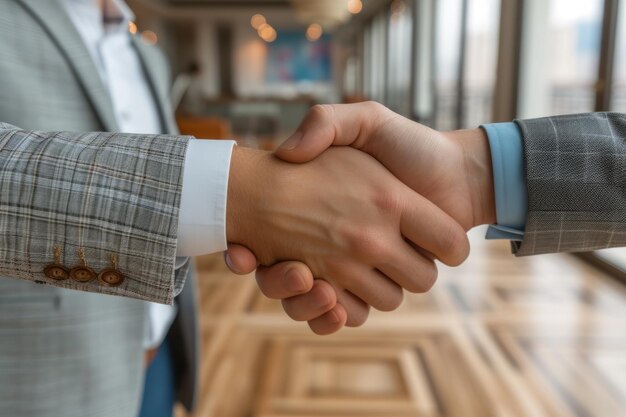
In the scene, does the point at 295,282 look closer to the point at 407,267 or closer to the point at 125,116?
the point at 407,267

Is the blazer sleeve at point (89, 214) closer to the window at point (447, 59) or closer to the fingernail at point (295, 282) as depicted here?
the fingernail at point (295, 282)

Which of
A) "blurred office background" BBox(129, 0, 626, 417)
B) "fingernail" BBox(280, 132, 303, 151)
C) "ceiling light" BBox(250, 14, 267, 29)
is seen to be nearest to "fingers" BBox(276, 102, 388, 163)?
"fingernail" BBox(280, 132, 303, 151)

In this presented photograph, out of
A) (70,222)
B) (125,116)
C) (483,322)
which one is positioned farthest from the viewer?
(483,322)

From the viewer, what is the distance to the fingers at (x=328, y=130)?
59 centimetres

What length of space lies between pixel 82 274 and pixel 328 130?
0.29 meters

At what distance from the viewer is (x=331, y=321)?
25.0 inches

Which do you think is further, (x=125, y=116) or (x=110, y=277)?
(x=125, y=116)

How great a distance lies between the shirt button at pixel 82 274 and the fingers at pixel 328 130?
0.22 m

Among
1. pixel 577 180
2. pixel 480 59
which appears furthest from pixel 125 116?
pixel 480 59

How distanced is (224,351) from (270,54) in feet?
40.7

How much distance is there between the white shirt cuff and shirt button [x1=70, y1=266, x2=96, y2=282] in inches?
3.1

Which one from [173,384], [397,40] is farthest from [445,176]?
[397,40]

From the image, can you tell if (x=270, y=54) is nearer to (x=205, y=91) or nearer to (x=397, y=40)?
(x=205, y=91)

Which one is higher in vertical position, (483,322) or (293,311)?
(293,311)
